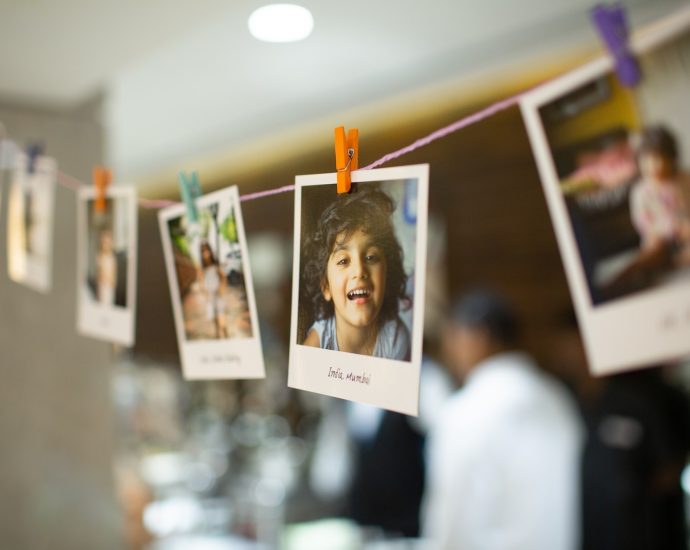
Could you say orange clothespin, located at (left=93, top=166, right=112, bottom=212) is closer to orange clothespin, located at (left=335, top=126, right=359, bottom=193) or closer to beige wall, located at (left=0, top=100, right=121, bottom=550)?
beige wall, located at (left=0, top=100, right=121, bottom=550)

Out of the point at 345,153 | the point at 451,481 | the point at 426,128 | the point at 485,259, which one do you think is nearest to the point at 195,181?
the point at 345,153

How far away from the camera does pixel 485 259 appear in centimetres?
386

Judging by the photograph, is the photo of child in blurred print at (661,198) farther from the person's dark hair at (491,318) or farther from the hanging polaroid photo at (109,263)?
the person's dark hair at (491,318)

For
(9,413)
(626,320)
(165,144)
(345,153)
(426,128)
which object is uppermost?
(426,128)

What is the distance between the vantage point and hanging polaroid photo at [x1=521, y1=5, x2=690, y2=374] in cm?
47

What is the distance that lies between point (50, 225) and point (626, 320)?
0.93 m

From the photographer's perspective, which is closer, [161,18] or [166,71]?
[161,18]

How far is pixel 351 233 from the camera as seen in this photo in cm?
64

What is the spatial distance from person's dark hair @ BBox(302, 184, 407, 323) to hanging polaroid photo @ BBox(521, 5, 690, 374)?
0.14 meters

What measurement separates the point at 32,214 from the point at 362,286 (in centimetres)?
72

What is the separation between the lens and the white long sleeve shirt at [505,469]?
2291 mm

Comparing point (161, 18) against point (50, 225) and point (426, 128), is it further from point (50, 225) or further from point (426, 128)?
point (426, 128)

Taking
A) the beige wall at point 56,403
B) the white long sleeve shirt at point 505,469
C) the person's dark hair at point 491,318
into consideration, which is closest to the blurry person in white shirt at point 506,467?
the white long sleeve shirt at point 505,469

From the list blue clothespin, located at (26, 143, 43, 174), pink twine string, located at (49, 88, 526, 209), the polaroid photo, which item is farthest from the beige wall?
the polaroid photo
